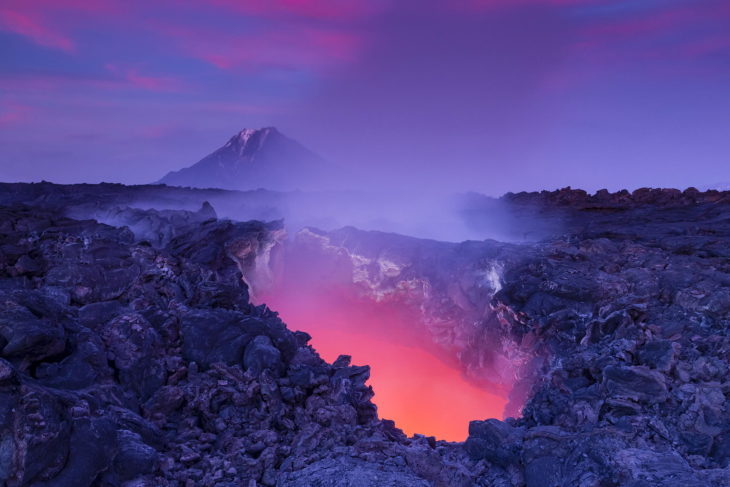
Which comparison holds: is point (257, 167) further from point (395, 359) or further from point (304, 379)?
point (304, 379)

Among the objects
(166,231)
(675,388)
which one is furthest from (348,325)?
(675,388)

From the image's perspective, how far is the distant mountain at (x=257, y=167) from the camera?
87.8 m

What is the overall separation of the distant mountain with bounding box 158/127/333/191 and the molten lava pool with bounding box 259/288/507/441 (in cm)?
6432

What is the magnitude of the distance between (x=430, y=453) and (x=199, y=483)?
3.59 metres

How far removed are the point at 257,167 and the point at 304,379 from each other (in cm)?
8780

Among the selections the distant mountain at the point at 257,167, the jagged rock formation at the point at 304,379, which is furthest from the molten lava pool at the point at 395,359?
the distant mountain at the point at 257,167

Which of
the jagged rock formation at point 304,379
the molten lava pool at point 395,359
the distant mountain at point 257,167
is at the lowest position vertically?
the molten lava pool at point 395,359

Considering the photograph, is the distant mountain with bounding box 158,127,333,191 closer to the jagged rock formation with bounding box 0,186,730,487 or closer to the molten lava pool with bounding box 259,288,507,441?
the molten lava pool with bounding box 259,288,507,441

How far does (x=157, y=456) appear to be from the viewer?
6277 millimetres

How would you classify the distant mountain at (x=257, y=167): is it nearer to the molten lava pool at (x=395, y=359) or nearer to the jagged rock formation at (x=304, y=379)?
the molten lava pool at (x=395, y=359)

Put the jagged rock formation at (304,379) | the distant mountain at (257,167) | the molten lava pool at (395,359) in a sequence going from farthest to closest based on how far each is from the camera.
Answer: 1. the distant mountain at (257,167)
2. the molten lava pool at (395,359)
3. the jagged rock formation at (304,379)

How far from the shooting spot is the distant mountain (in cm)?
8781

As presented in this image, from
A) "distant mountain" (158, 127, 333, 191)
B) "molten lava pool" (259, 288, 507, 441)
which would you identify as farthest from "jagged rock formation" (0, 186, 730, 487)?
"distant mountain" (158, 127, 333, 191)

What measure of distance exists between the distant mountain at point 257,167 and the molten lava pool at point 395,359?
64.3 m
